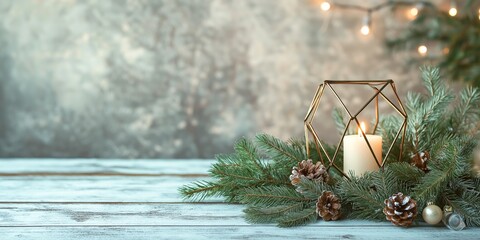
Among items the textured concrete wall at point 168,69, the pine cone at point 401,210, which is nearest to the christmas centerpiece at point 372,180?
the pine cone at point 401,210

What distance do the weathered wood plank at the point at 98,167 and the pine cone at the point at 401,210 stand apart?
0.63 metres

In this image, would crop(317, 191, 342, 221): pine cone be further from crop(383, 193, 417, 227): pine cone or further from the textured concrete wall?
the textured concrete wall

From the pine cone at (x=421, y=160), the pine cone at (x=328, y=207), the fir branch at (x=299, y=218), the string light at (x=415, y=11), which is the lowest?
the fir branch at (x=299, y=218)

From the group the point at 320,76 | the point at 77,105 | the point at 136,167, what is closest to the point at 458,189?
the point at 136,167

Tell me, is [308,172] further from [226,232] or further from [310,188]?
[226,232]

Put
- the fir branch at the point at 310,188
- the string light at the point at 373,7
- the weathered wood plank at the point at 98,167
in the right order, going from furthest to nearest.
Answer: the string light at the point at 373,7, the weathered wood plank at the point at 98,167, the fir branch at the point at 310,188

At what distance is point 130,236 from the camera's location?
703 mm

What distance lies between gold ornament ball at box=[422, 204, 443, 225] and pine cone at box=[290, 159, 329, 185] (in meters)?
0.16

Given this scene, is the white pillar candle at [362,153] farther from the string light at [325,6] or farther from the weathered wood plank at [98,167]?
the string light at [325,6]

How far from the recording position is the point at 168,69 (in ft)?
9.33

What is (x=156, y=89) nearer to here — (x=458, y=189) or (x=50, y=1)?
(x=50, y=1)

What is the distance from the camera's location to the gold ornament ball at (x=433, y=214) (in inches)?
29.6

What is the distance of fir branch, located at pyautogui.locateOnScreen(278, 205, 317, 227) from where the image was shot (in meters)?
0.75

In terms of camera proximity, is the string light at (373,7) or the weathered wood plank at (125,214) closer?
the weathered wood plank at (125,214)
